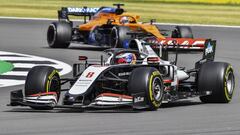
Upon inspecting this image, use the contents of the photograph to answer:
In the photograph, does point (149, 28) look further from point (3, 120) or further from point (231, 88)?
point (3, 120)

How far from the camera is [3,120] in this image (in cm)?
1120

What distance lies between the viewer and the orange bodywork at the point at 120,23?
24484mm

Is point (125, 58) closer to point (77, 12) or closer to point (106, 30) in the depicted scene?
point (106, 30)

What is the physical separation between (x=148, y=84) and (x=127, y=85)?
0.63 metres

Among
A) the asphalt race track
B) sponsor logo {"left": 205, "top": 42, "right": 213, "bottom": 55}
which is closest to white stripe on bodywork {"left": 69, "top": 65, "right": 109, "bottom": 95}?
the asphalt race track

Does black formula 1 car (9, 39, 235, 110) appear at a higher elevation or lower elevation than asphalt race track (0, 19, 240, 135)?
higher

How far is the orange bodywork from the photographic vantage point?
2448 centimetres

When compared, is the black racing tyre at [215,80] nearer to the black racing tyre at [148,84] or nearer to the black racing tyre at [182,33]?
the black racing tyre at [148,84]

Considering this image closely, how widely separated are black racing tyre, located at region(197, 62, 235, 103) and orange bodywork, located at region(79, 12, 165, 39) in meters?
11.1

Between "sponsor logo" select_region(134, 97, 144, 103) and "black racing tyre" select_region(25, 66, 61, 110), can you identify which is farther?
"black racing tyre" select_region(25, 66, 61, 110)

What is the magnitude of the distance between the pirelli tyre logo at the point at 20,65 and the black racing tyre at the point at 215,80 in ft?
15.0

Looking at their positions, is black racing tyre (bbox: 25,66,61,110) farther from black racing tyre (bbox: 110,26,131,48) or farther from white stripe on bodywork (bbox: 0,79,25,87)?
black racing tyre (bbox: 110,26,131,48)

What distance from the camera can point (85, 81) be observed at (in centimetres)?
1211

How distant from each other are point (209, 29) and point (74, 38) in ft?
31.1
